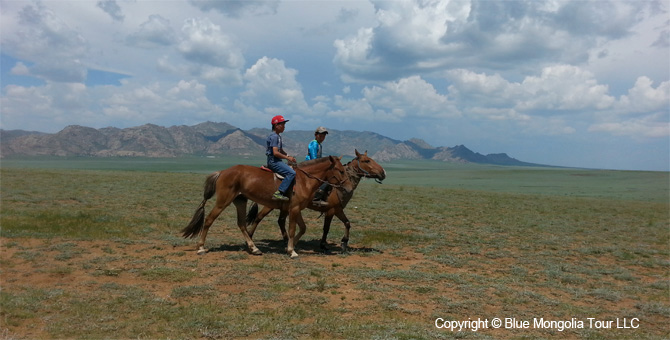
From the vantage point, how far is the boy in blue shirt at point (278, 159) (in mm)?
10625

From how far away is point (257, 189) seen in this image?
10.9 meters

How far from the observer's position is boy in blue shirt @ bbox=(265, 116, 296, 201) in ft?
34.9

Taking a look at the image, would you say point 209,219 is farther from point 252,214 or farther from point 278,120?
point 278,120

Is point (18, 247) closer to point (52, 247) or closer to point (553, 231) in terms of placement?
point (52, 247)

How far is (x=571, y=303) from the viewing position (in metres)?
8.83

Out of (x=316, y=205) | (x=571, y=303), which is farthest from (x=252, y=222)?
(x=571, y=303)

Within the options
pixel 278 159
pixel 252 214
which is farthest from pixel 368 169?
pixel 252 214

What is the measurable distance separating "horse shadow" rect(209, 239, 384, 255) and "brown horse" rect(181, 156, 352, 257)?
763 millimetres

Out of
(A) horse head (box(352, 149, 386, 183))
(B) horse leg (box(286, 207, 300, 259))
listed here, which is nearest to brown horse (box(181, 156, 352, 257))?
(B) horse leg (box(286, 207, 300, 259))

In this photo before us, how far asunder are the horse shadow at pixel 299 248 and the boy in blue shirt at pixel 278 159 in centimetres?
217

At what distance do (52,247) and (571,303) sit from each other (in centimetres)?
1357

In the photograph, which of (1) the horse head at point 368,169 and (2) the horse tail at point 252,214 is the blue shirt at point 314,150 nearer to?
(1) the horse head at point 368,169
